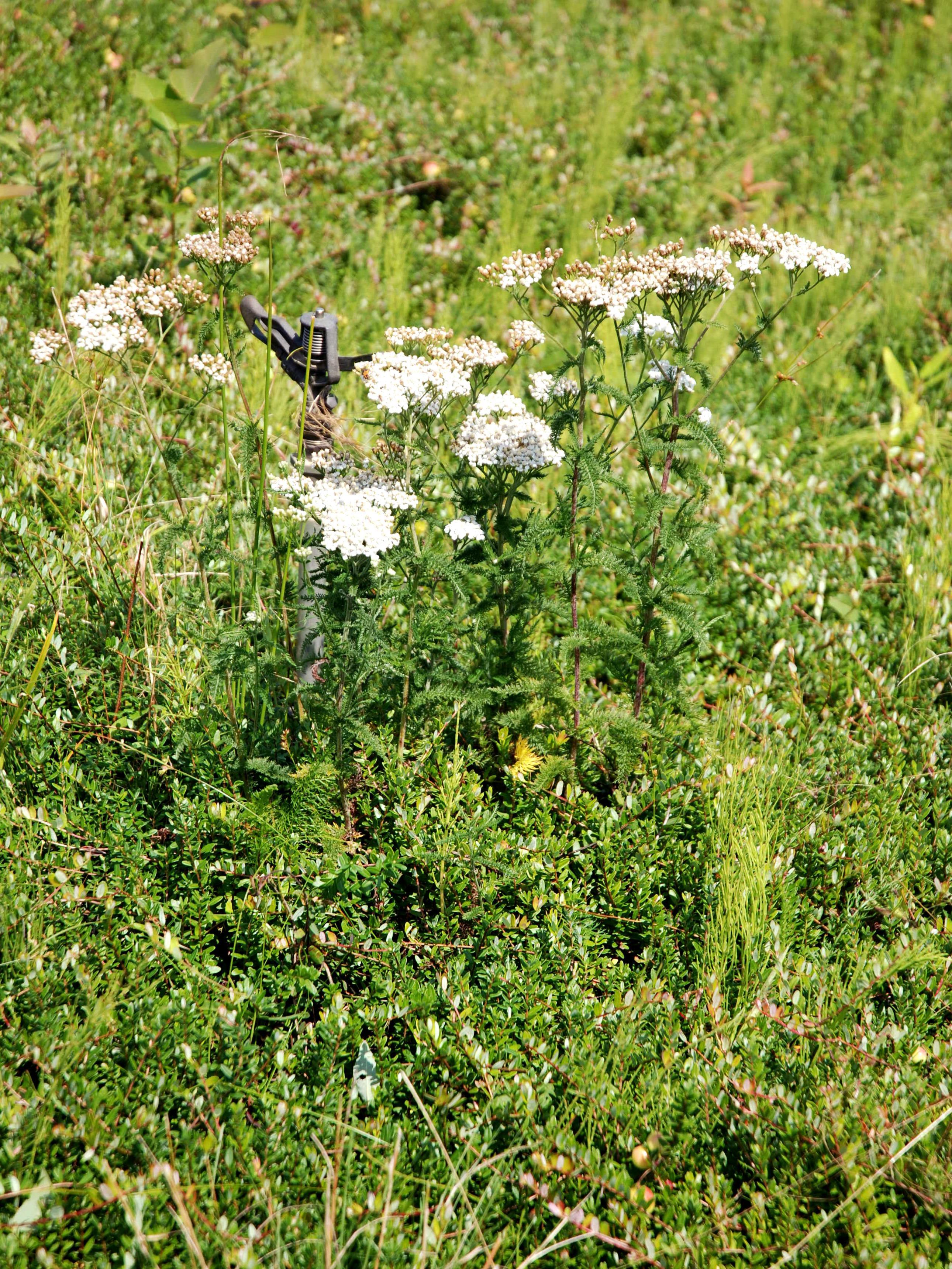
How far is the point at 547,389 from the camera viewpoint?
267cm

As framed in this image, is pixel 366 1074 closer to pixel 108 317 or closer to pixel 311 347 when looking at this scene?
pixel 311 347

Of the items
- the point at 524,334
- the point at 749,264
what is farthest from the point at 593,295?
the point at 749,264

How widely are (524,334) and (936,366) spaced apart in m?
3.21

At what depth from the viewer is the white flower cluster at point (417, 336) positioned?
102 inches

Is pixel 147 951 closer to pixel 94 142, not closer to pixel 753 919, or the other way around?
pixel 753 919

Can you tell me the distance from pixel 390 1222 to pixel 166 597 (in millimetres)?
2030

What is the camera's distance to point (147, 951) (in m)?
2.38

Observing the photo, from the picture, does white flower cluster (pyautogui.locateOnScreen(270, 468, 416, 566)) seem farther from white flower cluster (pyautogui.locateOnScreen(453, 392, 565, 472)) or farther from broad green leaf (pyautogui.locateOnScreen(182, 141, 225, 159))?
broad green leaf (pyautogui.locateOnScreen(182, 141, 225, 159))

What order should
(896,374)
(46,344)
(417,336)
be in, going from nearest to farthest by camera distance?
(417,336) < (46,344) < (896,374)

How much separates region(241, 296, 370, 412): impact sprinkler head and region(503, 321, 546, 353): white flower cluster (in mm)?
441

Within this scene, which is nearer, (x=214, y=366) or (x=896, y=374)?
(x=214, y=366)

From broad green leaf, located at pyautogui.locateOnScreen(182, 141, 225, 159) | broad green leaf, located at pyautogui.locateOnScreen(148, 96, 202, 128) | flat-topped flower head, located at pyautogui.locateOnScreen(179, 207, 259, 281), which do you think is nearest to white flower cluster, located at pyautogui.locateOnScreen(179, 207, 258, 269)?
flat-topped flower head, located at pyautogui.locateOnScreen(179, 207, 259, 281)

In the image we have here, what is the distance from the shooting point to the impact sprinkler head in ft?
9.27

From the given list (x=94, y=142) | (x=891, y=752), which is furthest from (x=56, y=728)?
(x=94, y=142)
